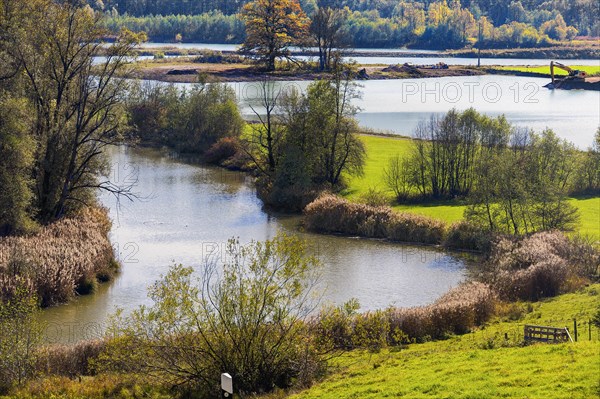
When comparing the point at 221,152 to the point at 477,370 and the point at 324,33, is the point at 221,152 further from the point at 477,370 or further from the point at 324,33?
the point at 324,33

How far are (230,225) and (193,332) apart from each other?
25313 mm

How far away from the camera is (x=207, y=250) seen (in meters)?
45.2

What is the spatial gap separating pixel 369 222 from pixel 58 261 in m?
19.2

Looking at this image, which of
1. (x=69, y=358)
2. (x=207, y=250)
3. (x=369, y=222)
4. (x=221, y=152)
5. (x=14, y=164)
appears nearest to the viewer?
(x=69, y=358)

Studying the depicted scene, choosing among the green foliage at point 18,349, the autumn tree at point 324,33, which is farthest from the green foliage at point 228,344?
the autumn tree at point 324,33

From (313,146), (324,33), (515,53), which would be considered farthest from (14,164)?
(515,53)

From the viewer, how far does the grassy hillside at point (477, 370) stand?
785 inches

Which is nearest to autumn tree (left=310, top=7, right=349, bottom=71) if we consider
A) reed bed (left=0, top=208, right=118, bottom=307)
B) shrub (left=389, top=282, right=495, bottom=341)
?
reed bed (left=0, top=208, right=118, bottom=307)

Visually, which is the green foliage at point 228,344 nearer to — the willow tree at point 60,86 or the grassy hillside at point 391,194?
the willow tree at point 60,86

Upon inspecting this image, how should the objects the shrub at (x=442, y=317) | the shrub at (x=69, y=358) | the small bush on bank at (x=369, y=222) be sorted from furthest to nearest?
the small bush on bank at (x=369, y=222) < the shrub at (x=442, y=317) < the shrub at (x=69, y=358)

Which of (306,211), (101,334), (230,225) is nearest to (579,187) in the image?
(306,211)

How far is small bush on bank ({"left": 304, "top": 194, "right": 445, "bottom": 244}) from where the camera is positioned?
158ft

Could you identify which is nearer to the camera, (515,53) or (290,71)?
(290,71)

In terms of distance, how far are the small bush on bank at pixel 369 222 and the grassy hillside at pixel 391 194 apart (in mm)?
2130
